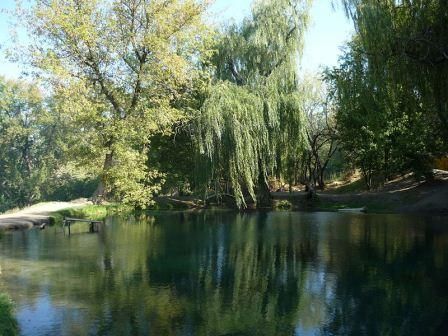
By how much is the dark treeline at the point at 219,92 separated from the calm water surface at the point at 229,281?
526cm

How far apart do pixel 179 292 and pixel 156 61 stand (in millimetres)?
16771

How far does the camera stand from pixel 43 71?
77.0ft

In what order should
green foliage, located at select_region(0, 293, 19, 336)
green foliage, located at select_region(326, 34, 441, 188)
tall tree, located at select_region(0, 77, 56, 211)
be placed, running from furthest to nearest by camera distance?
tall tree, located at select_region(0, 77, 56, 211)
green foliage, located at select_region(326, 34, 441, 188)
green foliage, located at select_region(0, 293, 19, 336)

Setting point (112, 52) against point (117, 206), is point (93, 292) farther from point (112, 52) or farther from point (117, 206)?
point (117, 206)

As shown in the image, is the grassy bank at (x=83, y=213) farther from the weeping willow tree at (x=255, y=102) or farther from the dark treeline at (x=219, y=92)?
the weeping willow tree at (x=255, y=102)

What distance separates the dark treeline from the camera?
16219 millimetres

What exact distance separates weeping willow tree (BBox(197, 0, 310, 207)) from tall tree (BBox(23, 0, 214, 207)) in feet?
11.1

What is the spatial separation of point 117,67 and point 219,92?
240 inches

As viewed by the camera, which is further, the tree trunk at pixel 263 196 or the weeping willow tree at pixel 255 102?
the tree trunk at pixel 263 196

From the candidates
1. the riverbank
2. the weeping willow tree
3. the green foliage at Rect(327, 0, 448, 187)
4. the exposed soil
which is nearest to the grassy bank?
the riverbank

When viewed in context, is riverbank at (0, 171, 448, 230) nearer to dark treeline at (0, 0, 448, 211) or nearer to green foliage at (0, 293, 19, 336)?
dark treeline at (0, 0, 448, 211)

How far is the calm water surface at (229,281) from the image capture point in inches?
351

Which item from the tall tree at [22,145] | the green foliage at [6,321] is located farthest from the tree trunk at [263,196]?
the tall tree at [22,145]

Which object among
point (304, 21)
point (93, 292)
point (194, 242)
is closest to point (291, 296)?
point (93, 292)
